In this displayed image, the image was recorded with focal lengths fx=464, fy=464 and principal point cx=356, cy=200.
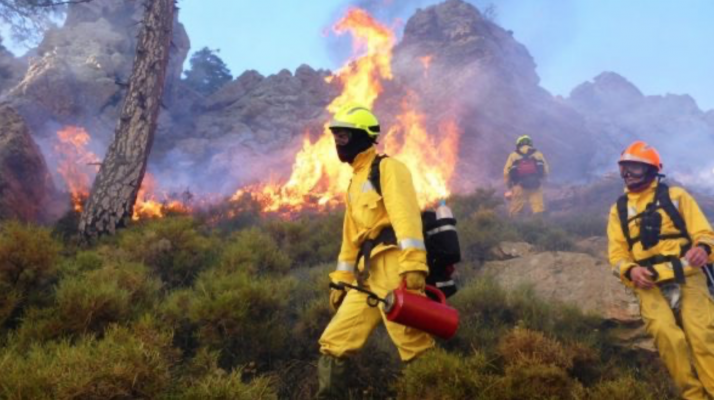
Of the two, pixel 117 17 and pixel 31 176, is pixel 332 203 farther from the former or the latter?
pixel 117 17

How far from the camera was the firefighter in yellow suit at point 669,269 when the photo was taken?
4156 millimetres

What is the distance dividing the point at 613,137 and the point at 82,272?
1613 inches

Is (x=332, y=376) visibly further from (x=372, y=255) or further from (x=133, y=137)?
(x=133, y=137)

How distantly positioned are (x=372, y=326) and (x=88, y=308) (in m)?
2.78

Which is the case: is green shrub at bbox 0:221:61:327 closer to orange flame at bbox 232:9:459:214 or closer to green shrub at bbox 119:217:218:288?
green shrub at bbox 119:217:218:288

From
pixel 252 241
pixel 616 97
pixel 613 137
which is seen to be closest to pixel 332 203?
pixel 252 241

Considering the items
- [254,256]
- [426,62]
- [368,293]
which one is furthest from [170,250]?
[426,62]

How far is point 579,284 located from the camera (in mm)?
6477

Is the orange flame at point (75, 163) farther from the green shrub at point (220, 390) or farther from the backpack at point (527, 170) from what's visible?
the backpack at point (527, 170)

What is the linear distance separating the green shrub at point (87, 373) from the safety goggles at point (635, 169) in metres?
4.80

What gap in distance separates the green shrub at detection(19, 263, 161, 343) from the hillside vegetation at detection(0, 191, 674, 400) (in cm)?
1

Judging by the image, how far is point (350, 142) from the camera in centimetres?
419

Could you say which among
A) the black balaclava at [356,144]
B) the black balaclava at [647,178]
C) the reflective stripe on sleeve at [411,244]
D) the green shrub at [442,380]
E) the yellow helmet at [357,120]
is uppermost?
the yellow helmet at [357,120]

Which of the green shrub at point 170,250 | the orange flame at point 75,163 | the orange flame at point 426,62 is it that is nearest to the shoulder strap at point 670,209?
the green shrub at point 170,250
